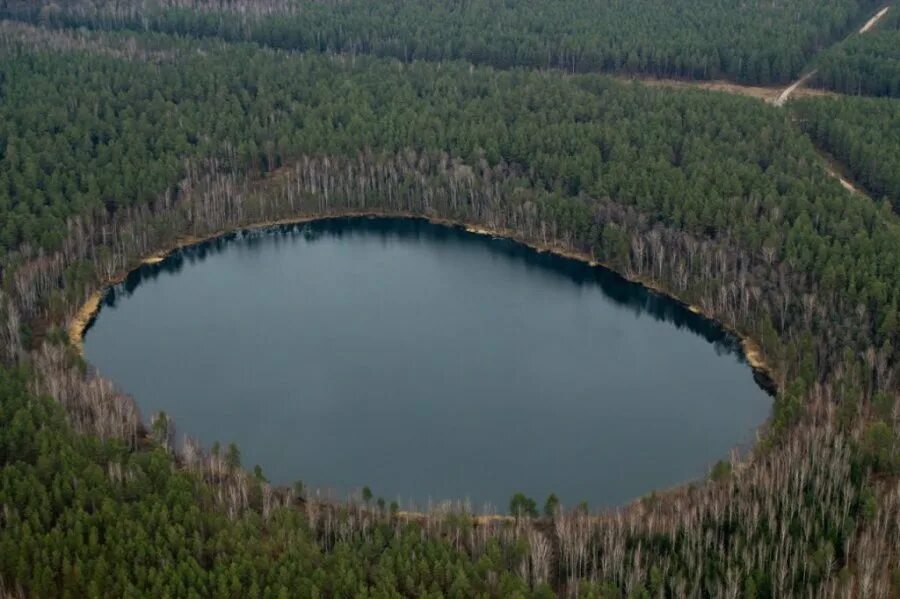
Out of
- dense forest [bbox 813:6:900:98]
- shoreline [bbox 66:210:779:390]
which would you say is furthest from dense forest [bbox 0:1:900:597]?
dense forest [bbox 813:6:900:98]

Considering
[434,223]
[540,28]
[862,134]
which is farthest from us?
[540,28]

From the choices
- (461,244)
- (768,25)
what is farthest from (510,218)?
(768,25)

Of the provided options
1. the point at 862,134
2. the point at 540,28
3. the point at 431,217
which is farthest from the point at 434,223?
the point at 540,28

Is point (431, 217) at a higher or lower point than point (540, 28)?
lower

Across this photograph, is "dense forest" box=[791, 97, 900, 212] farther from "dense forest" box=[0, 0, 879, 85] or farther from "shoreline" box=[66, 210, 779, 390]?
"dense forest" box=[0, 0, 879, 85]

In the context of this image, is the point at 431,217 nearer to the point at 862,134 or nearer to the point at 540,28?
the point at 862,134

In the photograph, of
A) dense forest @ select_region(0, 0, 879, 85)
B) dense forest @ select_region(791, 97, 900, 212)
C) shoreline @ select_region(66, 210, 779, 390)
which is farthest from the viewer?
dense forest @ select_region(0, 0, 879, 85)

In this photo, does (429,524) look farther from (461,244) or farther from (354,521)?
(461,244)
